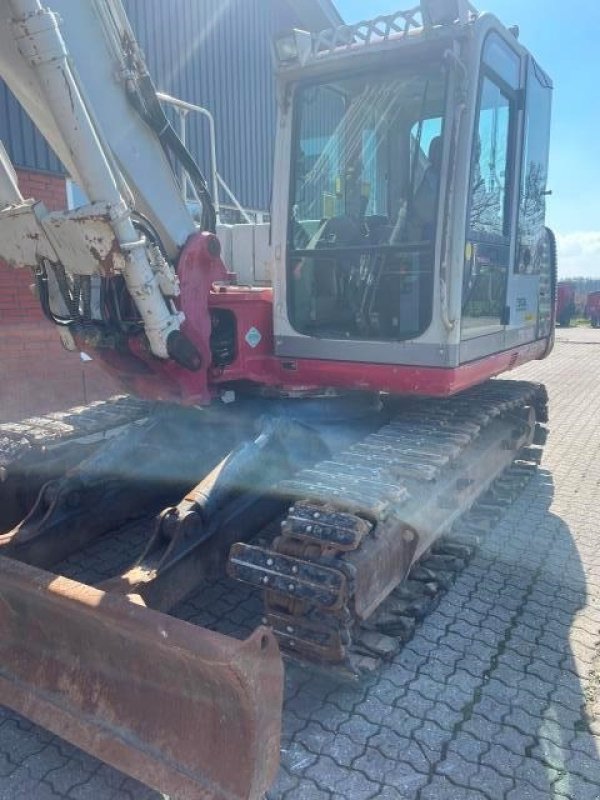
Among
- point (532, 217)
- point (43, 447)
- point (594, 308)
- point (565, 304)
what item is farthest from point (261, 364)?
point (594, 308)

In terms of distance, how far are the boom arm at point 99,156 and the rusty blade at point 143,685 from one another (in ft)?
4.12

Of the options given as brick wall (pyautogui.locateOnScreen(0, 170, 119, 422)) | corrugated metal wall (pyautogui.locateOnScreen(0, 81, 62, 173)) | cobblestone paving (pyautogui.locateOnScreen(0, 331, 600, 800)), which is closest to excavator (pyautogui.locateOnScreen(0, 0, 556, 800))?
cobblestone paving (pyautogui.locateOnScreen(0, 331, 600, 800))

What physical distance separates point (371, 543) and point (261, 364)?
1.41 m

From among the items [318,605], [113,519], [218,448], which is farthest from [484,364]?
[113,519]

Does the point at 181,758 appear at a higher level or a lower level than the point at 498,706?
higher

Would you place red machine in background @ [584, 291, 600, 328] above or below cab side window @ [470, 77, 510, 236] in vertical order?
below

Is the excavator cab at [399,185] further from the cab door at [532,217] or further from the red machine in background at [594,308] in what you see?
the red machine in background at [594,308]

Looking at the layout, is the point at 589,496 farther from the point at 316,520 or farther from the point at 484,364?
the point at 316,520

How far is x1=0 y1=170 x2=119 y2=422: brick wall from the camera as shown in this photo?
7.00m

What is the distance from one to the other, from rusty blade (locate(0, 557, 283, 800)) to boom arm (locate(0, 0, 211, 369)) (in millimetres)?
1255

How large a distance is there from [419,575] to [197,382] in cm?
158

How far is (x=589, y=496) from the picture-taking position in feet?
17.3

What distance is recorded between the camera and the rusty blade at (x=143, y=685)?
193 centimetres

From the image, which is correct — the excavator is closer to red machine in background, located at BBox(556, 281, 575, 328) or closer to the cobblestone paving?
the cobblestone paving
